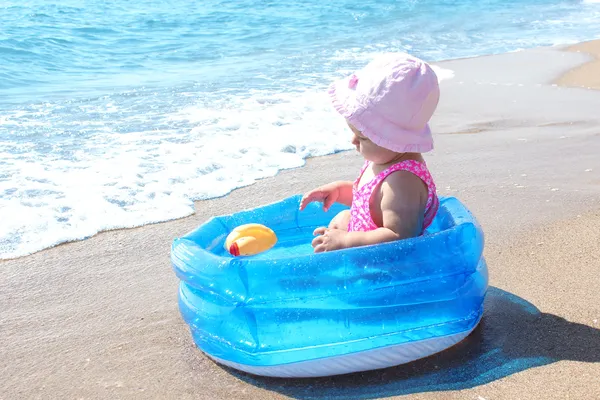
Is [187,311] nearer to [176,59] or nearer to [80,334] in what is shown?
[80,334]

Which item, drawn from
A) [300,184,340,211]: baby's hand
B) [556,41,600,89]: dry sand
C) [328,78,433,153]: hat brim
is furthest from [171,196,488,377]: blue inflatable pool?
[556,41,600,89]: dry sand

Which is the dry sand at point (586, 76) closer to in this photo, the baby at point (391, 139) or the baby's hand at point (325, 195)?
the baby's hand at point (325, 195)

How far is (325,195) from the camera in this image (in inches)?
122

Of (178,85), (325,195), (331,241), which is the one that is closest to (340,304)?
(331,241)

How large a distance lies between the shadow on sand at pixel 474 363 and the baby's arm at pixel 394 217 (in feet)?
1.47

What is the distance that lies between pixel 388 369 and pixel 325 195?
86 cm

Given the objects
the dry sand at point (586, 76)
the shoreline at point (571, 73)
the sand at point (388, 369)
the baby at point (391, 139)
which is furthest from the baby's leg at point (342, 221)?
the dry sand at point (586, 76)

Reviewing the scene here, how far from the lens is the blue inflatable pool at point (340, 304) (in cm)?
243

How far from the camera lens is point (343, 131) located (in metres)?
6.04

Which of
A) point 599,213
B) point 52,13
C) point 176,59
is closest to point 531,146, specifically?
point 599,213

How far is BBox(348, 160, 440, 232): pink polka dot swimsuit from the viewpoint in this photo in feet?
8.76

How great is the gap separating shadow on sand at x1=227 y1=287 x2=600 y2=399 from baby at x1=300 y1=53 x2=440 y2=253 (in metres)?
0.45

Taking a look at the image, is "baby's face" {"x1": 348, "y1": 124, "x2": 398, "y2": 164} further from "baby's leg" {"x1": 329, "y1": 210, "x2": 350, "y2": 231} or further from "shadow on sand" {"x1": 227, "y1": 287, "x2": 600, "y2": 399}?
"shadow on sand" {"x1": 227, "y1": 287, "x2": 600, "y2": 399}

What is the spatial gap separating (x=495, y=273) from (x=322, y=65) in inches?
275
